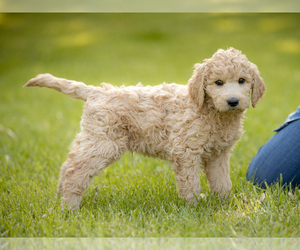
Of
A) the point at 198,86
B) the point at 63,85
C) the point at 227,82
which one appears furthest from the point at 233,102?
the point at 63,85

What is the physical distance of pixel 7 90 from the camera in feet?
35.8

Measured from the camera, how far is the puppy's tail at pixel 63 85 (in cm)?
335

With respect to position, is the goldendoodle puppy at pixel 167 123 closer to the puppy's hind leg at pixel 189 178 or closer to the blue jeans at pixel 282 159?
the puppy's hind leg at pixel 189 178

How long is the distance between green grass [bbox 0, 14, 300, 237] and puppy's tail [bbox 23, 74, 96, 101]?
1184 mm

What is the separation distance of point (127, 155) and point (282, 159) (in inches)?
108

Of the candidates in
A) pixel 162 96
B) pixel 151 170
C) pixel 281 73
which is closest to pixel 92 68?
pixel 281 73

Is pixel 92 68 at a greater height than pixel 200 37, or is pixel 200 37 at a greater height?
pixel 200 37

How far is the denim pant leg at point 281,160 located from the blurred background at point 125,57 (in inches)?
49.5

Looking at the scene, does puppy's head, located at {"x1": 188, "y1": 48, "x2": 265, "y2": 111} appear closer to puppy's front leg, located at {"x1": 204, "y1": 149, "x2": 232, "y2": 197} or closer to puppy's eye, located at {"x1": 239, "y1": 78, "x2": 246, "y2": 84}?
puppy's eye, located at {"x1": 239, "y1": 78, "x2": 246, "y2": 84}

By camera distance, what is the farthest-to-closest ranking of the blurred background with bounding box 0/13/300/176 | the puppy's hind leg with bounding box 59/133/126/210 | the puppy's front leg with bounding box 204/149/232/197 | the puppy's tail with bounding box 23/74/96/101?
the blurred background with bounding box 0/13/300/176
the puppy's front leg with bounding box 204/149/232/197
the puppy's tail with bounding box 23/74/96/101
the puppy's hind leg with bounding box 59/133/126/210

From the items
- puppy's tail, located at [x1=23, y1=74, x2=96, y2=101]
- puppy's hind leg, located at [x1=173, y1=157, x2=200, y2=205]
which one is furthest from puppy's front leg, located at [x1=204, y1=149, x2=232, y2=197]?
puppy's tail, located at [x1=23, y1=74, x2=96, y2=101]

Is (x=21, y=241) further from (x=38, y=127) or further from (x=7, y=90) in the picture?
(x=7, y=90)

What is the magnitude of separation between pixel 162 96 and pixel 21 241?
190 cm

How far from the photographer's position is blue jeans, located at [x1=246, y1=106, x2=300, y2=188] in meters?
3.41
